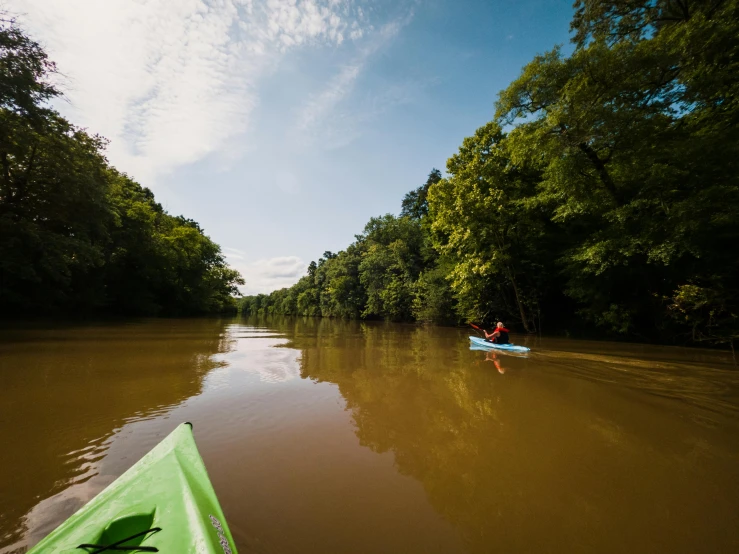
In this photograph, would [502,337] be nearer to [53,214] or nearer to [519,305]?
[519,305]

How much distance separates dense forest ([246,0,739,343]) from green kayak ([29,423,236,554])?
42.4 ft

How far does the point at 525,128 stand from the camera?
12727mm

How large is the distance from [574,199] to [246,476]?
46.4 feet

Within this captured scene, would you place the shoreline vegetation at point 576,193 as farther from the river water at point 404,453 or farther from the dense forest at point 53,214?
the river water at point 404,453

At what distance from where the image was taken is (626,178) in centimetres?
1078

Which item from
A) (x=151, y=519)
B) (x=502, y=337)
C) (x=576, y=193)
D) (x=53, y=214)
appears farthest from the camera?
(x=53, y=214)

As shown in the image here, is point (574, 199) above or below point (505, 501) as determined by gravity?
above

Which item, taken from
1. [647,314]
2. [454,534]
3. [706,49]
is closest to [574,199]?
[706,49]

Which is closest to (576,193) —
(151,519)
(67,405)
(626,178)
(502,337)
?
(626,178)

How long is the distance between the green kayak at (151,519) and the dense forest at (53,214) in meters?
19.5

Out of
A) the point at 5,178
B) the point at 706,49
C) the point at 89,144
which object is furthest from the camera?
the point at 89,144

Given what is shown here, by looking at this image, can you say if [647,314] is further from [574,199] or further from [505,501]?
[505,501]

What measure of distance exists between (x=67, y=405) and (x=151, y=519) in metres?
4.19

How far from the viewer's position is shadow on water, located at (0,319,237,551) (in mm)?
2414
